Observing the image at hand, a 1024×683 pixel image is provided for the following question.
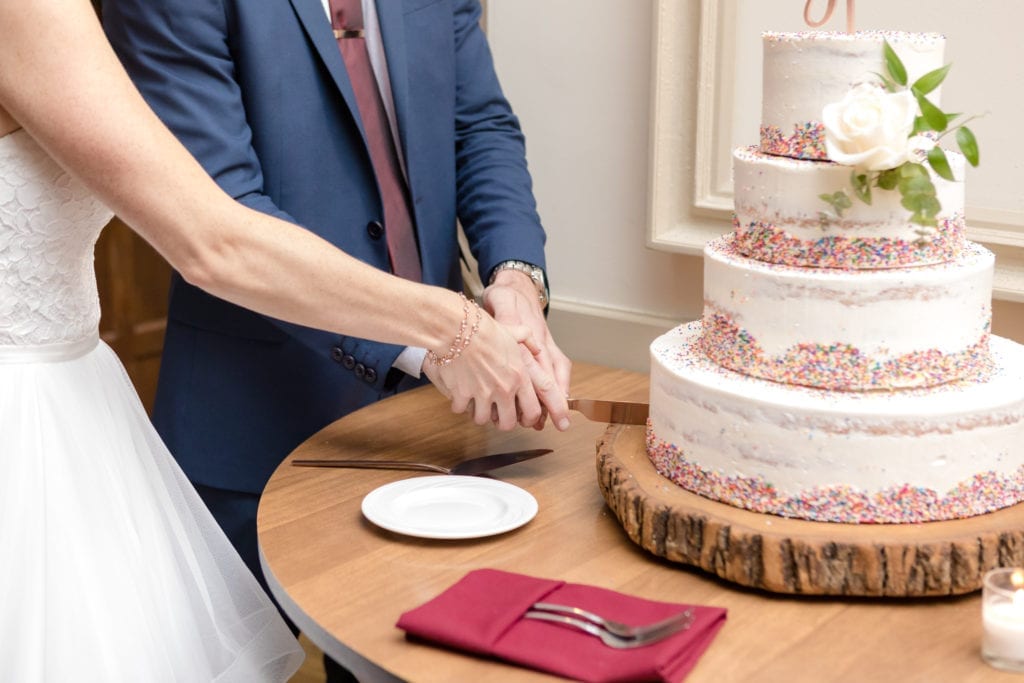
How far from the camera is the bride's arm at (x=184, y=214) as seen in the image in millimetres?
1404

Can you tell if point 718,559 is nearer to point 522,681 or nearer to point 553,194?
point 522,681

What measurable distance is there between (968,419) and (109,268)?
11.4ft

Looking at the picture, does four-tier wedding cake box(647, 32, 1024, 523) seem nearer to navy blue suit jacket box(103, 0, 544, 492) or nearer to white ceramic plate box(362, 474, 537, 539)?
white ceramic plate box(362, 474, 537, 539)

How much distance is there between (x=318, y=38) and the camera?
2027mm

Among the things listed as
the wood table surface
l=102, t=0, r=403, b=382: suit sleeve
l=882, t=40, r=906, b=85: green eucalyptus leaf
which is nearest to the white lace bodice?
l=102, t=0, r=403, b=382: suit sleeve

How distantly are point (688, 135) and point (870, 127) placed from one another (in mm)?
1196

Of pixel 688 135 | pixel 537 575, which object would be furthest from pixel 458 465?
pixel 688 135

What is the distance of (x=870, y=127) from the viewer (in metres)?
1.35

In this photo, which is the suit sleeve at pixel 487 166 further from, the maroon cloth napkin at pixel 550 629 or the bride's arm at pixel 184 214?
the maroon cloth napkin at pixel 550 629

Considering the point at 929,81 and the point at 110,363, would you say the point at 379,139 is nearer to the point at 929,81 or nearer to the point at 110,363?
the point at 110,363

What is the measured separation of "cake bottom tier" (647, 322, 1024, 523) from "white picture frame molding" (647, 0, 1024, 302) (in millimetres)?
1045

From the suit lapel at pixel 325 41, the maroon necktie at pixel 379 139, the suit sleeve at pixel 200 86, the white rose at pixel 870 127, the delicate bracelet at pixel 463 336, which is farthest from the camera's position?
the maroon necktie at pixel 379 139

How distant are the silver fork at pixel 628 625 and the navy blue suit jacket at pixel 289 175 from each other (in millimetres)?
735

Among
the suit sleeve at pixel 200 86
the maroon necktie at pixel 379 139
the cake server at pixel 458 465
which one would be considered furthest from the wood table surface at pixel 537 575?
the maroon necktie at pixel 379 139
